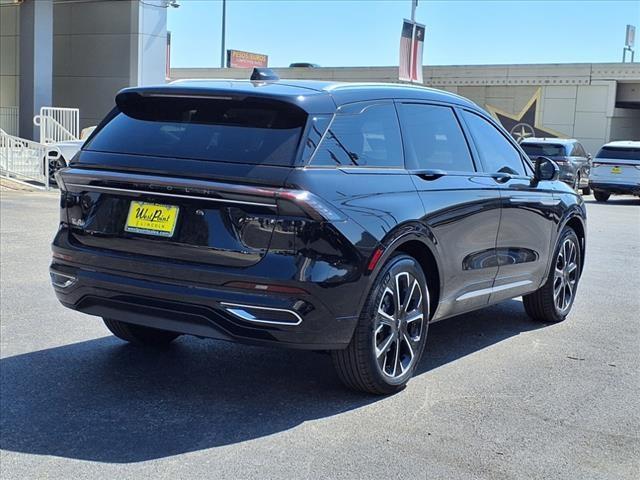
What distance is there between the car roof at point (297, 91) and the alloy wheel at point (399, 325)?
108 centimetres

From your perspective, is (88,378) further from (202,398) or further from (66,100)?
(66,100)

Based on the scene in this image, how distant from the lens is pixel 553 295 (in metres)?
7.20

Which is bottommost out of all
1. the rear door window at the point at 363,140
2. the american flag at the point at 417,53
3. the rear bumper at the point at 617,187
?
the rear bumper at the point at 617,187

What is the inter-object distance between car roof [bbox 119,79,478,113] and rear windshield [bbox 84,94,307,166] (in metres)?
0.05

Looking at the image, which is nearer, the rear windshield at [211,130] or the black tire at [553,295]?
the rear windshield at [211,130]

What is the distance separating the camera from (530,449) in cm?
436

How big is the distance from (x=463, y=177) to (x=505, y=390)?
1482 mm

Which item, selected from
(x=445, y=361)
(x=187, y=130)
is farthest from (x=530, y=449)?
(x=187, y=130)

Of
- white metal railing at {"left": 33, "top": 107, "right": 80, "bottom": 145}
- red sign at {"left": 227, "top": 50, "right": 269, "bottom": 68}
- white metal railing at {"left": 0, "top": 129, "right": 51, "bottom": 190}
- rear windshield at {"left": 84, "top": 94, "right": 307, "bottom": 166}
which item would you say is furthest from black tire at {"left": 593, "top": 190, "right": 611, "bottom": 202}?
red sign at {"left": 227, "top": 50, "right": 269, "bottom": 68}

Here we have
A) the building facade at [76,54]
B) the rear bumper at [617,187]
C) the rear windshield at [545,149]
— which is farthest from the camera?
the building facade at [76,54]

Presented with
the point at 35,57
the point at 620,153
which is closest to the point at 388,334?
the point at 620,153

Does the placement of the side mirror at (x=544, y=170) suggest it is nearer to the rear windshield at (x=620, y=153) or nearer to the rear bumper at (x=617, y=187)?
the rear bumper at (x=617, y=187)

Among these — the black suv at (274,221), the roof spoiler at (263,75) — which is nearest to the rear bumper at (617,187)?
the black suv at (274,221)

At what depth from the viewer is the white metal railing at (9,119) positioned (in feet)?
95.3
